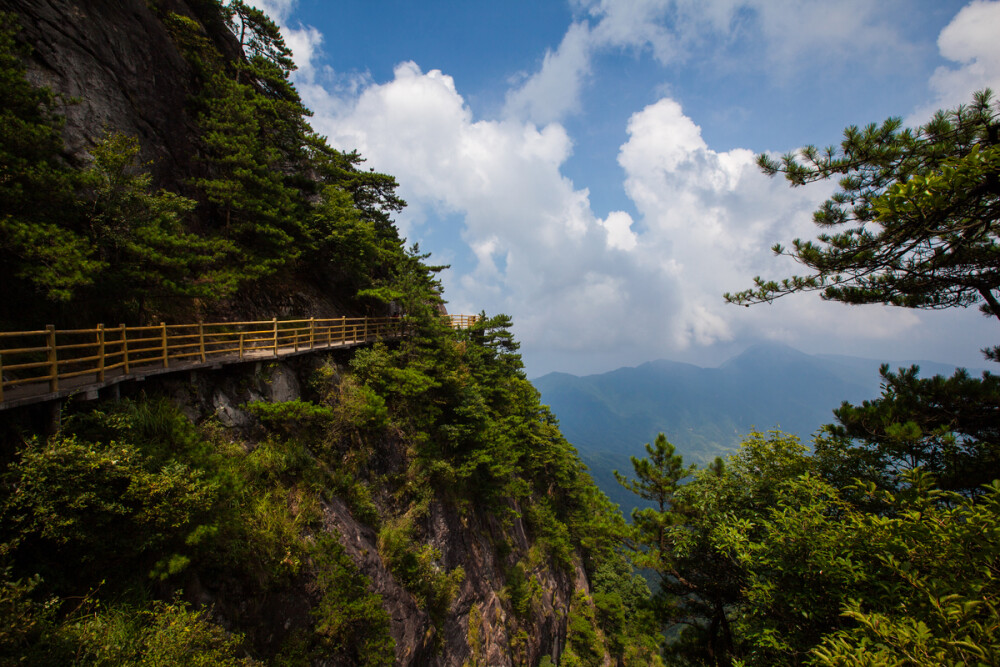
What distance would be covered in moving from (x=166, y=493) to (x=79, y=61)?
1538 cm

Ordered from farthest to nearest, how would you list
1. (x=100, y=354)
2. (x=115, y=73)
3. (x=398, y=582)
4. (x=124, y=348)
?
1. (x=115, y=73)
2. (x=398, y=582)
3. (x=124, y=348)
4. (x=100, y=354)

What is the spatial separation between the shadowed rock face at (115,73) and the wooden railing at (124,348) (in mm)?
4939

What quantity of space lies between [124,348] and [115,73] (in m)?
12.8

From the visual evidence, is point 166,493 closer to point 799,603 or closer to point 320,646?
point 320,646

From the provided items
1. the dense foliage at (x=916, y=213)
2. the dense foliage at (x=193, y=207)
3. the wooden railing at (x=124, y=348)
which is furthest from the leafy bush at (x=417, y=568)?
the dense foliage at (x=916, y=213)

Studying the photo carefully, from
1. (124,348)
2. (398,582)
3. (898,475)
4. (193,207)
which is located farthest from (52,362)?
(898,475)

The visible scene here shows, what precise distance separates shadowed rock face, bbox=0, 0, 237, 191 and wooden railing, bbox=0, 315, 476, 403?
4.94 meters

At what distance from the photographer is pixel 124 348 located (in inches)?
280

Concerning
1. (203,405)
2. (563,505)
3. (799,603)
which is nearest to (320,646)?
(203,405)

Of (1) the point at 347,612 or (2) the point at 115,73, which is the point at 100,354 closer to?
(1) the point at 347,612

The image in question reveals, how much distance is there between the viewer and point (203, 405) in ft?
29.0

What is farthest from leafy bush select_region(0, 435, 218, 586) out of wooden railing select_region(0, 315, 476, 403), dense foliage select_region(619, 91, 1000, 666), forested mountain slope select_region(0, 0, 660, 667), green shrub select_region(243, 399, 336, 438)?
dense foliage select_region(619, 91, 1000, 666)

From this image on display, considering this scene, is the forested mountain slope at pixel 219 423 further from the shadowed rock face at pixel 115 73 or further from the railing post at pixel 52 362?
the railing post at pixel 52 362

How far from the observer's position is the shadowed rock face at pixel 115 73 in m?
10.3
